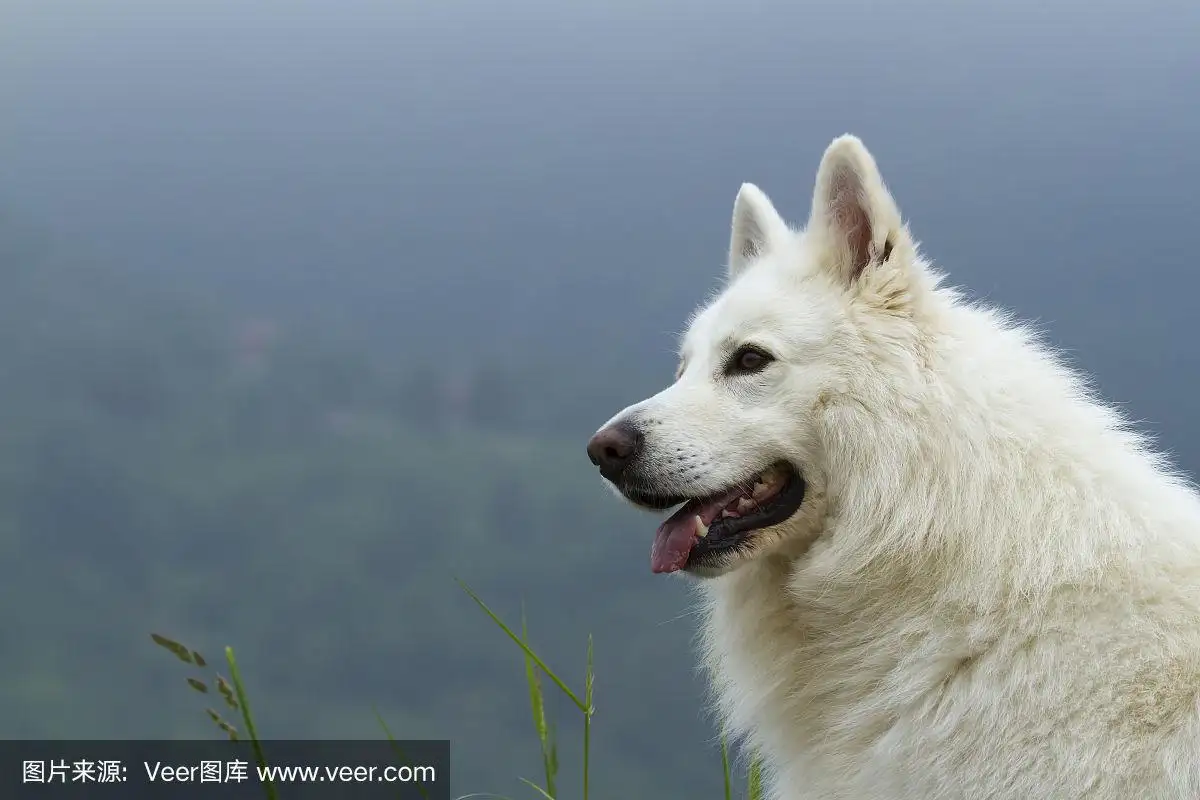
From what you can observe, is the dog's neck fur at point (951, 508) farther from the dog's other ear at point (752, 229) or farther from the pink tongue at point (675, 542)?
the dog's other ear at point (752, 229)

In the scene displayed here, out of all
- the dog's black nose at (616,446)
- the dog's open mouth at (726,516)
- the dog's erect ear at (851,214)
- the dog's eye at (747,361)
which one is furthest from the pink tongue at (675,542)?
the dog's erect ear at (851,214)

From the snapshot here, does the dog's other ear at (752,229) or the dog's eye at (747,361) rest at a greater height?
the dog's other ear at (752,229)

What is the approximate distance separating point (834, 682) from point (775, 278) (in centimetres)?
139

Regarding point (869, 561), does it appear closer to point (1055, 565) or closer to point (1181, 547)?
point (1055, 565)

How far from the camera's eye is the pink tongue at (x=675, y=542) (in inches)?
143

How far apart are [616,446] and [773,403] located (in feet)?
1.75

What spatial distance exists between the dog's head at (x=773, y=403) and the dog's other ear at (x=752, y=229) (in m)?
0.54

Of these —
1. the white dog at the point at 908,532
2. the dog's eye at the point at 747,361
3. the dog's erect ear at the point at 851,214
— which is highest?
the dog's erect ear at the point at 851,214

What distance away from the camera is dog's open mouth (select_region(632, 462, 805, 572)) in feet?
11.9

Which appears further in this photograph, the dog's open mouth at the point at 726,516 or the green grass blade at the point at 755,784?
the green grass blade at the point at 755,784

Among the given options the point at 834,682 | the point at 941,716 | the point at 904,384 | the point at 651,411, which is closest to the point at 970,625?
the point at 941,716

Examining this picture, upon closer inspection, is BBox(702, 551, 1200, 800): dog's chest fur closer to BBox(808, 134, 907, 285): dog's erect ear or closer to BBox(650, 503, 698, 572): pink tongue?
BBox(650, 503, 698, 572): pink tongue

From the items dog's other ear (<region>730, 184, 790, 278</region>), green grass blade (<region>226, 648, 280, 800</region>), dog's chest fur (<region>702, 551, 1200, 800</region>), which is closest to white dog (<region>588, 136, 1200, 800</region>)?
dog's chest fur (<region>702, 551, 1200, 800</region>)

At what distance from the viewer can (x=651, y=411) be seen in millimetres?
3689
